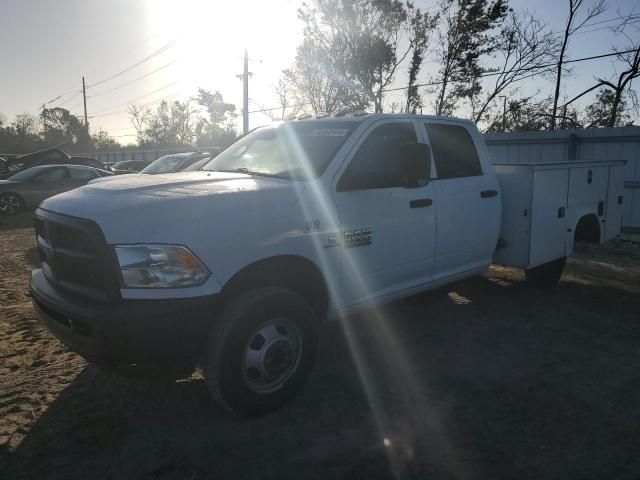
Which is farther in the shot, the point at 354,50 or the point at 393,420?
the point at 354,50

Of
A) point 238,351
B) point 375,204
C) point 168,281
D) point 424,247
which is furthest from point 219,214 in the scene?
point 424,247

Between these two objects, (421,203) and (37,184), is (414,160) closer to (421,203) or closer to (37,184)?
(421,203)

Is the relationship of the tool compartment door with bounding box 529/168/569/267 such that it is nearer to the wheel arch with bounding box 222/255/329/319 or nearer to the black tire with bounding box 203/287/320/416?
the wheel arch with bounding box 222/255/329/319

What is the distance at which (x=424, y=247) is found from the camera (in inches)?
161

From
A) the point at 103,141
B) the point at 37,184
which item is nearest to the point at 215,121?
the point at 103,141

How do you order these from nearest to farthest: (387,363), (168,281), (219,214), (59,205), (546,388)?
(168,281)
(219,214)
(59,205)
(546,388)
(387,363)

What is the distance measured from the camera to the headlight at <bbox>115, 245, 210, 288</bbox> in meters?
2.59

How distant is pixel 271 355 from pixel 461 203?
2356 millimetres

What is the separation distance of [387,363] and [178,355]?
188 centimetres

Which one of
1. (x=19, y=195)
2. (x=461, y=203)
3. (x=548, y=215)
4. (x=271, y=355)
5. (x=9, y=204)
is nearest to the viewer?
(x=271, y=355)

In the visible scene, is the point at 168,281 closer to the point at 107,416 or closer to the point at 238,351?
the point at 238,351

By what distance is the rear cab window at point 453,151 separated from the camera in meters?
4.43

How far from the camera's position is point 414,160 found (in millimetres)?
3586

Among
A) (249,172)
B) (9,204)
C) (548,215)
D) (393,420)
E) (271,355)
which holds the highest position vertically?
(249,172)
